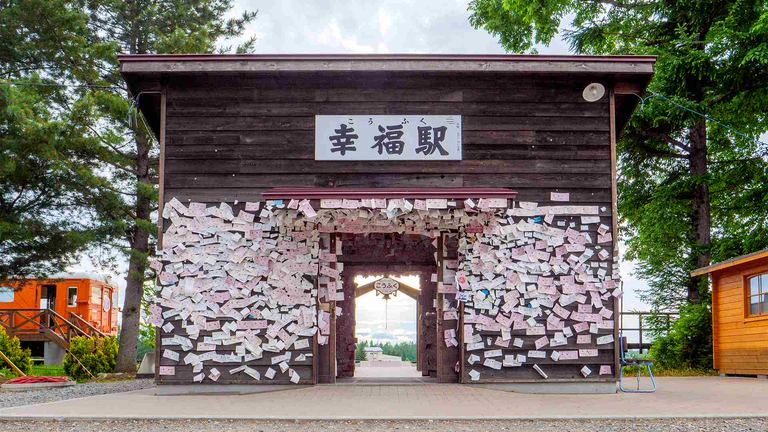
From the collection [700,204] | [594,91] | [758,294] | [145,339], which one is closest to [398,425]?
[594,91]

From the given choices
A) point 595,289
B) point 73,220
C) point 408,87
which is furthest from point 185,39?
point 595,289

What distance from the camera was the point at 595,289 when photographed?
34.7 feet

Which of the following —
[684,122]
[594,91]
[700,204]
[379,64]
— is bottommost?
[700,204]

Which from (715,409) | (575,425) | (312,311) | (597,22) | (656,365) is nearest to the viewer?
(575,425)

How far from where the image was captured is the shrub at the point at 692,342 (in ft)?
58.4

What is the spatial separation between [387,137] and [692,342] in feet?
35.6

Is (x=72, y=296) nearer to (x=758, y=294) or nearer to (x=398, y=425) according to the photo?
(x=758, y=294)

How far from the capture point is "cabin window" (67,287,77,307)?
971 inches

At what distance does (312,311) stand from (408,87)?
3.29 metres

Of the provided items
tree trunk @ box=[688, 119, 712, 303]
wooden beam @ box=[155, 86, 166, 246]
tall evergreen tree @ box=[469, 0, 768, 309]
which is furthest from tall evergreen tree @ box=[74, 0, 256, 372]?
tree trunk @ box=[688, 119, 712, 303]

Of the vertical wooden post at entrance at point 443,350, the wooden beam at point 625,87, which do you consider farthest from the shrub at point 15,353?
the wooden beam at point 625,87

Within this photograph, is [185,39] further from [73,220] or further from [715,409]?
[715,409]

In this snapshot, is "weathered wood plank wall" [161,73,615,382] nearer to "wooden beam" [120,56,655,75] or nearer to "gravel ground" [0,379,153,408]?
"wooden beam" [120,56,655,75]

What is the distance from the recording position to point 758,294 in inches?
585
